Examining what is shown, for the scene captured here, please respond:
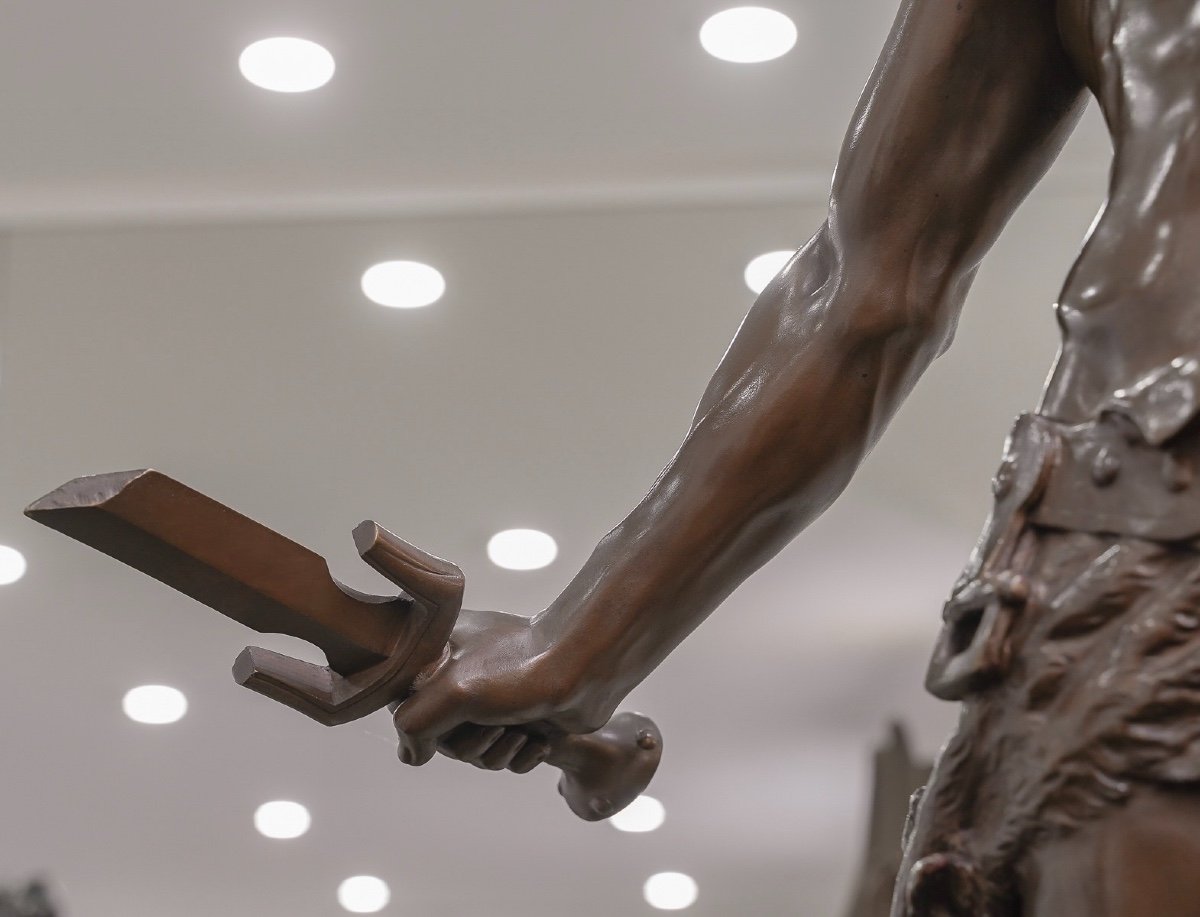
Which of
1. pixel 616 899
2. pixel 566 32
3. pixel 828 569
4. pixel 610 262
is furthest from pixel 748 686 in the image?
pixel 566 32

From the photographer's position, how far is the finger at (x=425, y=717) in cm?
53

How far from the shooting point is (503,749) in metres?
0.55

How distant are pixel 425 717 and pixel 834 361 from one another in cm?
16

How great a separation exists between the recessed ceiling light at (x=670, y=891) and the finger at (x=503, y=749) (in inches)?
101

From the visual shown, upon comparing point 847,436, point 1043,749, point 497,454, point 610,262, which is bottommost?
point 1043,749

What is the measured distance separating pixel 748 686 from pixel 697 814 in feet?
0.88

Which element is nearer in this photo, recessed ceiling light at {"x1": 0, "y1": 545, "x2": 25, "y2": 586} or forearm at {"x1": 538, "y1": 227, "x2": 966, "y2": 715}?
forearm at {"x1": 538, "y1": 227, "x2": 966, "y2": 715}

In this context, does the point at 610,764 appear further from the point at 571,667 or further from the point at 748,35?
the point at 748,35

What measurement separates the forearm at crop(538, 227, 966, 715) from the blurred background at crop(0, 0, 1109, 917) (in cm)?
185

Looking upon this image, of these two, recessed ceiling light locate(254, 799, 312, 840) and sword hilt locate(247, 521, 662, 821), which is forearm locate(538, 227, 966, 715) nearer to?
sword hilt locate(247, 521, 662, 821)

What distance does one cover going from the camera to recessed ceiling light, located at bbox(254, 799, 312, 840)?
3113mm

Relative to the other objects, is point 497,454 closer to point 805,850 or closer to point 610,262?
point 610,262

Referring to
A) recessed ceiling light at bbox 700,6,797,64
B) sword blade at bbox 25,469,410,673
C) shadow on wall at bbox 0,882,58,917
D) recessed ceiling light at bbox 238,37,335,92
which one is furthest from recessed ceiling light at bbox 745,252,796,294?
sword blade at bbox 25,469,410,673

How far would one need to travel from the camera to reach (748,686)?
2.91m
